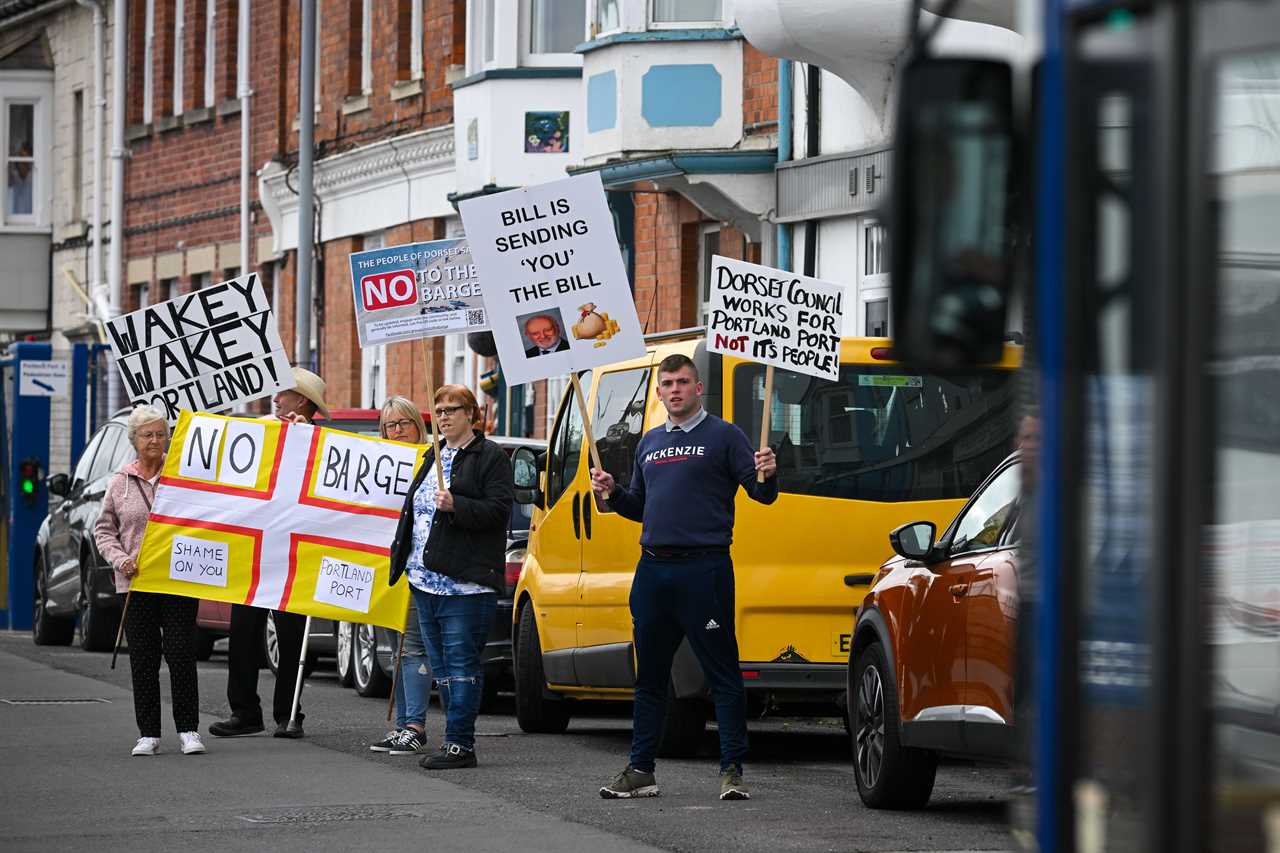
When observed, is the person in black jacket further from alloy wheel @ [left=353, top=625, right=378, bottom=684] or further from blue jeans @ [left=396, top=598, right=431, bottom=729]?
alloy wheel @ [left=353, top=625, right=378, bottom=684]

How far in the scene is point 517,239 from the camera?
1349 cm

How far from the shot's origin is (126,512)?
1412cm

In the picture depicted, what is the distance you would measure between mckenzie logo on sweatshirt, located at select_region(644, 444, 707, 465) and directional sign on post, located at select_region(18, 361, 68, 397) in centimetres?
1615

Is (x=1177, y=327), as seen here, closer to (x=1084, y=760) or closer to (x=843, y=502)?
(x=1084, y=760)

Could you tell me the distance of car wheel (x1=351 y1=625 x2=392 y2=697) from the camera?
1764 cm

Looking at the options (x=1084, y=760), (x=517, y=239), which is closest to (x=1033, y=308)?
(x=1084, y=760)

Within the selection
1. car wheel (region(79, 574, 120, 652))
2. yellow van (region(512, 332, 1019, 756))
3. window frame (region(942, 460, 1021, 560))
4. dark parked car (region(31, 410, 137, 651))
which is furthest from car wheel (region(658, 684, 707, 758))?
car wheel (region(79, 574, 120, 652))

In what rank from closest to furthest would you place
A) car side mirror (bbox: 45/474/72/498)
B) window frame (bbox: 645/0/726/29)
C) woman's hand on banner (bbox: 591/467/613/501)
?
woman's hand on banner (bbox: 591/467/613/501)
car side mirror (bbox: 45/474/72/498)
window frame (bbox: 645/0/726/29)

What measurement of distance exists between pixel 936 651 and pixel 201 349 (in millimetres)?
7395

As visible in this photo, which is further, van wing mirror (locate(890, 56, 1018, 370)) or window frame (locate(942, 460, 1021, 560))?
window frame (locate(942, 460, 1021, 560))

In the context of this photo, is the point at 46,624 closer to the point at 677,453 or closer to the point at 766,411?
the point at 766,411

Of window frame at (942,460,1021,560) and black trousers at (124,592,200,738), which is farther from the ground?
window frame at (942,460,1021,560)

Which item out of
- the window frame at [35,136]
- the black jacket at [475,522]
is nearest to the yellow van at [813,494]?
the black jacket at [475,522]

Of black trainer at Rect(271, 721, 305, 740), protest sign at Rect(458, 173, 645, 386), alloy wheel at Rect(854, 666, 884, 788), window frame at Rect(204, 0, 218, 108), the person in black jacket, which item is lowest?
black trainer at Rect(271, 721, 305, 740)
